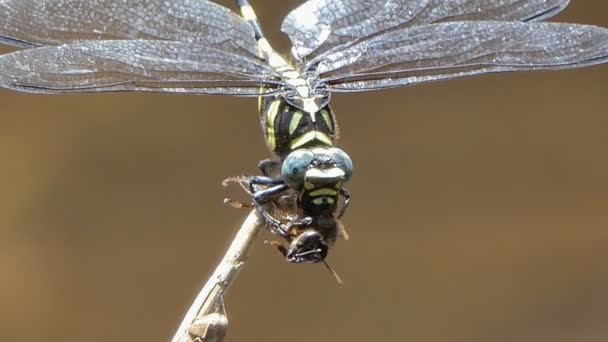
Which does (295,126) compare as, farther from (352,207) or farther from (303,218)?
(352,207)

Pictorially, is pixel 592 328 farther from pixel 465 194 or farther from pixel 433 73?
pixel 433 73

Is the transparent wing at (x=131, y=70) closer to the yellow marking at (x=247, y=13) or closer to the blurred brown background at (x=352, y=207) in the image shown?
the yellow marking at (x=247, y=13)

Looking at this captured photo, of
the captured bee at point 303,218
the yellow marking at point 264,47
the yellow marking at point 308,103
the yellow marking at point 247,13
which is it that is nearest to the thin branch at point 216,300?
the captured bee at point 303,218

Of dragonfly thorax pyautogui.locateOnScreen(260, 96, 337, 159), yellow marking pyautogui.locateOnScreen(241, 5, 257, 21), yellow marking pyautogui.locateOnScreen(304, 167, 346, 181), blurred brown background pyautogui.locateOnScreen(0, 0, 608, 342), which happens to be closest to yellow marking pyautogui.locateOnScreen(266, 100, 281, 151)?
dragonfly thorax pyautogui.locateOnScreen(260, 96, 337, 159)

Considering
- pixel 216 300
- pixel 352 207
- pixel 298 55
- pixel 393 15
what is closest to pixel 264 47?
pixel 298 55

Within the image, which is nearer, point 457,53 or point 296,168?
point 296,168

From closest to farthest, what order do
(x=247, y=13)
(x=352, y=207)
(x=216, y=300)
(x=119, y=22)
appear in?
(x=216, y=300) → (x=119, y=22) → (x=247, y=13) → (x=352, y=207)

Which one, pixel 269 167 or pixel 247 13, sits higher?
pixel 247 13
